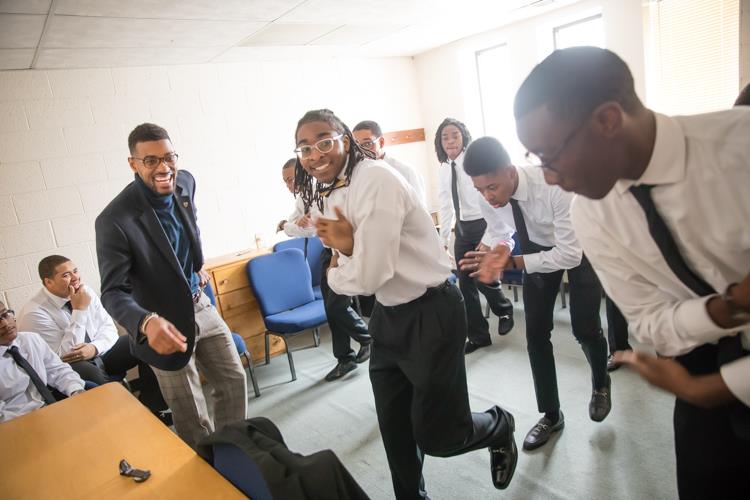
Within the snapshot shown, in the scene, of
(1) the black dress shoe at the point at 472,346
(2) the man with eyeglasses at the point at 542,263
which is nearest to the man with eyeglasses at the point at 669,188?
(2) the man with eyeglasses at the point at 542,263

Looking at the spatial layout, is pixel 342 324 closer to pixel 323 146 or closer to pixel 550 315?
pixel 550 315

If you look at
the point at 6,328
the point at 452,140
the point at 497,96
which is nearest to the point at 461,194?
the point at 452,140

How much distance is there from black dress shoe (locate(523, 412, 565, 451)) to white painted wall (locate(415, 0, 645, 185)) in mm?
2897

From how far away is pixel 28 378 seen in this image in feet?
7.58

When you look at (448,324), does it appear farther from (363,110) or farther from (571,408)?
(363,110)

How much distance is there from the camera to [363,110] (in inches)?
204

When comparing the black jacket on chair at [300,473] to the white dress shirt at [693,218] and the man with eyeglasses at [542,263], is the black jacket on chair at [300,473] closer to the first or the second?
the white dress shirt at [693,218]

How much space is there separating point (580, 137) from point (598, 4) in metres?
3.88

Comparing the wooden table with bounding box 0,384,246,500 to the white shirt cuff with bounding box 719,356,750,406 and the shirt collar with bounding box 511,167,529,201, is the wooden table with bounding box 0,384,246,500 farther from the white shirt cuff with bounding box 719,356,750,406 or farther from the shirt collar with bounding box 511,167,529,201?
the shirt collar with bounding box 511,167,529,201

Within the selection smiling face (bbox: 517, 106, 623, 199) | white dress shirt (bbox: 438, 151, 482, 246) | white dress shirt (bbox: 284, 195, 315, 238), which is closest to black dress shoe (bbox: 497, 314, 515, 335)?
white dress shirt (bbox: 438, 151, 482, 246)

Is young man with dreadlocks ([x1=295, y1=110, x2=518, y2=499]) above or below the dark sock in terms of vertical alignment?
above

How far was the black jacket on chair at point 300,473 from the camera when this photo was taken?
0.82m

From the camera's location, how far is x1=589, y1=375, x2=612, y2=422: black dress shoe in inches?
94.5

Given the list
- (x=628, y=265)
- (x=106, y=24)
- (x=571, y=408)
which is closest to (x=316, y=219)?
(x=628, y=265)
